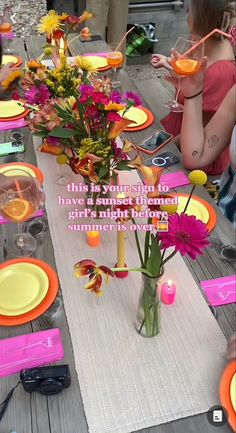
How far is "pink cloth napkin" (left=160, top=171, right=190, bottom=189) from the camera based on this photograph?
117cm

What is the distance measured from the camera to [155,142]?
1328 millimetres

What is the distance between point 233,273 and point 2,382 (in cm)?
51

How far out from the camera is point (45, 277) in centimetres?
90

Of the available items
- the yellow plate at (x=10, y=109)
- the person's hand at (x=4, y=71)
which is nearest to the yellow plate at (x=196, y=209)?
the yellow plate at (x=10, y=109)

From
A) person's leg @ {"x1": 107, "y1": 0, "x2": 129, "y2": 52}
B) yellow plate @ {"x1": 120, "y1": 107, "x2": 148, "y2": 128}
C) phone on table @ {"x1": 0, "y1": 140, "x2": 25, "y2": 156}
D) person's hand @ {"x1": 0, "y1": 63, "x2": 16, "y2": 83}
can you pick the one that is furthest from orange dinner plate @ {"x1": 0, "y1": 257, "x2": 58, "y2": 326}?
person's leg @ {"x1": 107, "y1": 0, "x2": 129, "y2": 52}

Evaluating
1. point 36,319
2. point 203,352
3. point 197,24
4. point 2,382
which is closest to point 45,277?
point 36,319

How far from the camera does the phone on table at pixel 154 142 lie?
4.27 feet

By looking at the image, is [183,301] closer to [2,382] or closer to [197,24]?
[2,382]

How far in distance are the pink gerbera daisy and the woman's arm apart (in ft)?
1.99

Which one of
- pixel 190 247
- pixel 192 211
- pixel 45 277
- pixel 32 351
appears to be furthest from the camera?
pixel 192 211

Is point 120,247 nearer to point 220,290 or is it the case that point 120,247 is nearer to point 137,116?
point 220,290

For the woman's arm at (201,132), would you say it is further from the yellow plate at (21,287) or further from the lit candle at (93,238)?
the yellow plate at (21,287)

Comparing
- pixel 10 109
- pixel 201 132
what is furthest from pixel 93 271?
pixel 10 109

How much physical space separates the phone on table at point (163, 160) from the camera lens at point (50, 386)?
0.72m
